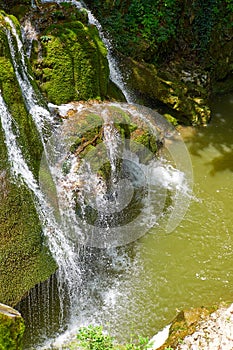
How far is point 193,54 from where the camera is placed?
10.9m

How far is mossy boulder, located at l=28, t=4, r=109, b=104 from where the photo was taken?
733 centimetres

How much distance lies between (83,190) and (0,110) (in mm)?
1718

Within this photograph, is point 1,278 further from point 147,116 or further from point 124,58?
point 124,58

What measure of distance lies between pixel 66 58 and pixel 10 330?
198 inches

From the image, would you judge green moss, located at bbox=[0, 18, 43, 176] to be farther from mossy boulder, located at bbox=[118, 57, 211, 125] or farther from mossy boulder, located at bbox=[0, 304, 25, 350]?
mossy boulder, located at bbox=[118, 57, 211, 125]

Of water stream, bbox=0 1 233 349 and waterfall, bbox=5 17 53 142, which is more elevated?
waterfall, bbox=5 17 53 142

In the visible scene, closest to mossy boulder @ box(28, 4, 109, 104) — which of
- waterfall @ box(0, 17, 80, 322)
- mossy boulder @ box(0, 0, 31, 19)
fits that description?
mossy boulder @ box(0, 0, 31, 19)

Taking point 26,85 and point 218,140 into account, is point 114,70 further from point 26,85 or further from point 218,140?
point 26,85

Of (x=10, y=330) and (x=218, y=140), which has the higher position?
(x=218, y=140)

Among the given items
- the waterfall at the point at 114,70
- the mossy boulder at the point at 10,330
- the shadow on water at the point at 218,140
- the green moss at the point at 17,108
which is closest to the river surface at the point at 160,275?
the shadow on water at the point at 218,140

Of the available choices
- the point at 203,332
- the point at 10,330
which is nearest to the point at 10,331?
the point at 10,330

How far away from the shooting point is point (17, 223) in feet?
17.4

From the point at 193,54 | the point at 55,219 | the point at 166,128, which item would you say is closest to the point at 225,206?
the point at 166,128

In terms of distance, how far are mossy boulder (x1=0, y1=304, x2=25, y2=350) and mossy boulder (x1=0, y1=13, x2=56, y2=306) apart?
1.03 metres
